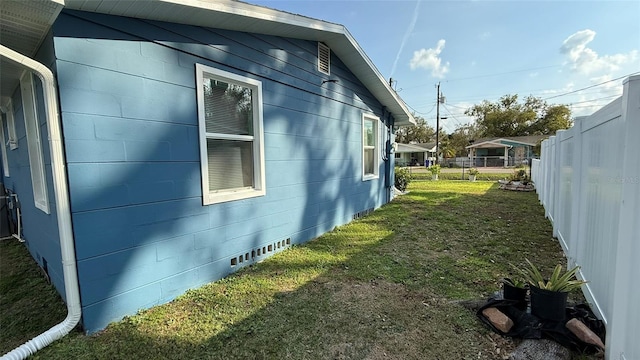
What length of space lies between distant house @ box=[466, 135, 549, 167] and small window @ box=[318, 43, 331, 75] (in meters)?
28.6


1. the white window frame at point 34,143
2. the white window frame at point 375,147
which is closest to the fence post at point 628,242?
the white window frame at point 34,143

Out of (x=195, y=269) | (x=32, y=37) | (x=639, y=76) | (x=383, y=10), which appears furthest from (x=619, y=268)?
→ (x=383, y=10)

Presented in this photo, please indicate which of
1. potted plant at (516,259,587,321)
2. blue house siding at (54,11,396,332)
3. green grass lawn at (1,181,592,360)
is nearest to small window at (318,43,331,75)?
blue house siding at (54,11,396,332)

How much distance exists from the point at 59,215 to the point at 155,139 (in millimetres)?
949

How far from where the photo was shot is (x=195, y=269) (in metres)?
3.07

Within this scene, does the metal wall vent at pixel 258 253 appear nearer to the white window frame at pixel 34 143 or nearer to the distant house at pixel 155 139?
the distant house at pixel 155 139

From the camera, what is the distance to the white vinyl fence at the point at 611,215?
1602 millimetres

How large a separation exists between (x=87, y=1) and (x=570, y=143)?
550 cm

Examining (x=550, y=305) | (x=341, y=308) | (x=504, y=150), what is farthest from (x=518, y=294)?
(x=504, y=150)

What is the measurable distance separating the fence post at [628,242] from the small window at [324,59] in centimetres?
425

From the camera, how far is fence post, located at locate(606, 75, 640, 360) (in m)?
1.58

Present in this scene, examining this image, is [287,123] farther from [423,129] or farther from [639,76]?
[423,129]

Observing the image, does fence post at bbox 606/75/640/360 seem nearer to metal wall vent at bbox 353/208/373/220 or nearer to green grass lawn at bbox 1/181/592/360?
green grass lawn at bbox 1/181/592/360

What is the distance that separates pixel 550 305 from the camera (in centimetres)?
220
